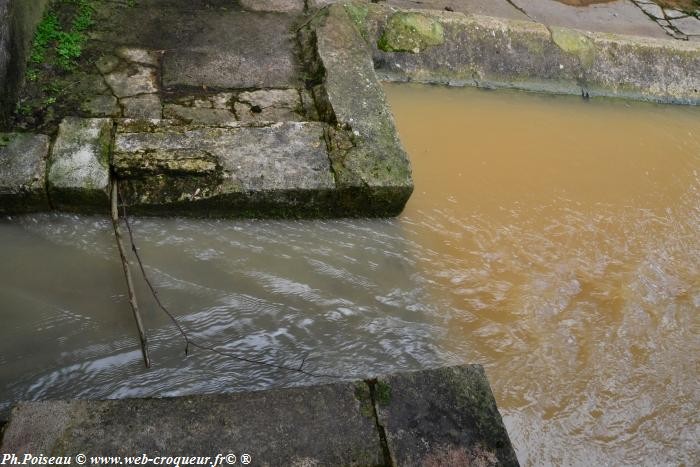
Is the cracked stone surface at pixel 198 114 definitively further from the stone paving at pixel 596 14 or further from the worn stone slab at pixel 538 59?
the stone paving at pixel 596 14

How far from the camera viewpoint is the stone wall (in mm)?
2561

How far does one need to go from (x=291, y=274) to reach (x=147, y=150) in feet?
2.61

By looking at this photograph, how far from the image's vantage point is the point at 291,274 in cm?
236

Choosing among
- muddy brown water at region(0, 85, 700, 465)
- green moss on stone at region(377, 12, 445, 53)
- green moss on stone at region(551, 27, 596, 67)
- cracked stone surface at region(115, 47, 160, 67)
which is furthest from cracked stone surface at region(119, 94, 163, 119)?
green moss on stone at region(551, 27, 596, 67)

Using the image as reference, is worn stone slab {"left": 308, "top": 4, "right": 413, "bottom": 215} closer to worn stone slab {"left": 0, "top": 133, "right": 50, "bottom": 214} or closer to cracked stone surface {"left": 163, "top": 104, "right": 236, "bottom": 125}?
cracked stone surface {"left": 163, "top": 104, "right": 236, "bottom": 125}

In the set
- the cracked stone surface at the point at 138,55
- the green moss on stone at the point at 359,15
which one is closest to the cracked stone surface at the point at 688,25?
the green moss on stone at the point at 359,15

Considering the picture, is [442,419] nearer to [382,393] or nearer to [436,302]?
[382,393]

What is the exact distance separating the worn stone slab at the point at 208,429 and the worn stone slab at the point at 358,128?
3.80 feet

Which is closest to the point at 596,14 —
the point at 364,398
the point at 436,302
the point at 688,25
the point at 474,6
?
the point at 688,25

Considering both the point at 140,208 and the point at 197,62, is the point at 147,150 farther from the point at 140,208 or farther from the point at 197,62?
the point at 197,62

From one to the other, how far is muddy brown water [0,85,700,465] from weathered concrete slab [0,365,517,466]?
1.26ft

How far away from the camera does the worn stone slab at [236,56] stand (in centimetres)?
305

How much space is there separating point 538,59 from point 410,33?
0.90m

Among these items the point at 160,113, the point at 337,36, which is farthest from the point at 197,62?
the point at 337,36
